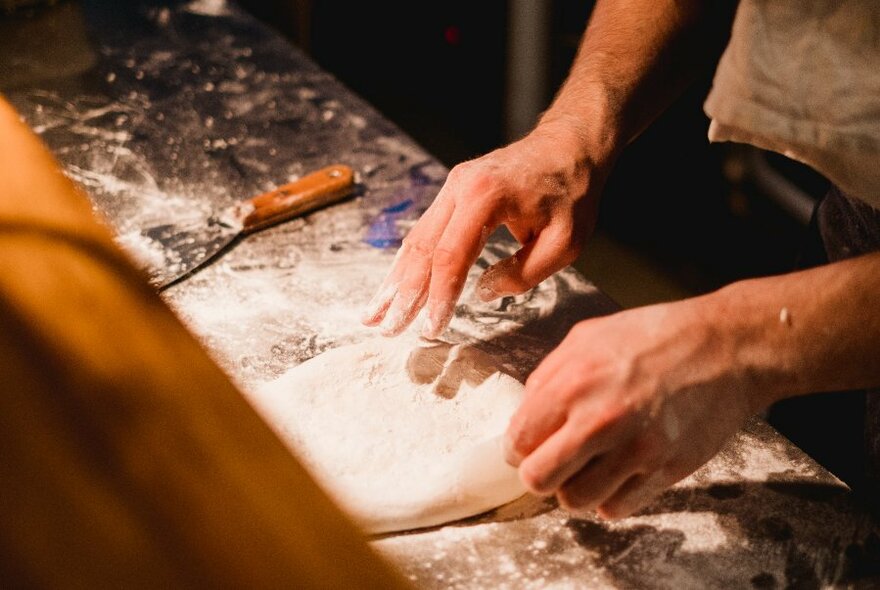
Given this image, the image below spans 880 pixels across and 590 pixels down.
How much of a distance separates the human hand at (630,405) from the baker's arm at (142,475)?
400 mm

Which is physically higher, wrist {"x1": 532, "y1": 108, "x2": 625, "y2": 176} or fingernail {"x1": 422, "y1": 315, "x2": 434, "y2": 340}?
wrist {"x1": 532, "y1": 108, "x2": 625, "y2": 176}

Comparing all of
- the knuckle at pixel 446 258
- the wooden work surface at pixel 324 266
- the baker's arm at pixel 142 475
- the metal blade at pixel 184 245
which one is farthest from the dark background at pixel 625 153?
the baker's arm at pixel 142 475

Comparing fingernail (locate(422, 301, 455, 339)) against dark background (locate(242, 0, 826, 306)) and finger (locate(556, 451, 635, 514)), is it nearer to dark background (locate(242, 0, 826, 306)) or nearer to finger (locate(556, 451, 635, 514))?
finger (locate(556, 451, 635, 514))

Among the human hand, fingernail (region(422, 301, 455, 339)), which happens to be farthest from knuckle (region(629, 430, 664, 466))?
fingernail (region(422, 301, 455, 339))

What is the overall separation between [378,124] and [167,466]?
1609 mm

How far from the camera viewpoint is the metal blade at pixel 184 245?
152cm

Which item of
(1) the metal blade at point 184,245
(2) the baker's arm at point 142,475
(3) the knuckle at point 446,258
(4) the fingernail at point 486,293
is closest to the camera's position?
(2) the baker's arm at point 142,475

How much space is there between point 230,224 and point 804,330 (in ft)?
3.74

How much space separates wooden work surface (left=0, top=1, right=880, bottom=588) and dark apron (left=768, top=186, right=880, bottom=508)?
269 millimetres

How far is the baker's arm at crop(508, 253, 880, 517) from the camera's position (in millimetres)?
906

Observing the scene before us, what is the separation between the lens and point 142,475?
0.57 meters

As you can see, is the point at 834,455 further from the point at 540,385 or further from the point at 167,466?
the point at 167,466

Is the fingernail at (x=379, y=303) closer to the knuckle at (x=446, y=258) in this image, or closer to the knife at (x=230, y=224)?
the knuckle at (x=446, y=258)

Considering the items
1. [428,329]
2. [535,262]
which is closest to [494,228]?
[535,262]
